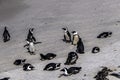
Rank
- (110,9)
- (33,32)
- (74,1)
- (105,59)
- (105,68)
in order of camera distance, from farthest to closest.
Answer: (74,1)
(110,9)
(33,32)
(105,59)
(105,68)

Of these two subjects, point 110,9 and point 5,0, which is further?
point 5,0

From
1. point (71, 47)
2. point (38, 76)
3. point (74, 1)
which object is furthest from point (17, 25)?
point (38, 76)

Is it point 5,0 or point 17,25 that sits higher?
point 5,0

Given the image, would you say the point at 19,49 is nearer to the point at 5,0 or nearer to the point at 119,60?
the point at 119,60

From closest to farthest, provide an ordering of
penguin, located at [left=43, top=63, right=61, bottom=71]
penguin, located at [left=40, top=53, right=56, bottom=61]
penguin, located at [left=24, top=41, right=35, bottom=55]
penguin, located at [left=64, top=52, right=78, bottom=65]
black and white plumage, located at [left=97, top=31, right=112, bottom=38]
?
1. penguin, located at [left=43, top=63, right=61, bottom=71]
2. penguin, located at [left=64, top=52, right=78, bottom=65]
3. penguin, located at [left=40, top=53, right=56, bottom=61]
4. penguin, located at [left=24, top=41, right=35, bottom=55]
5. black and white plumage, located at [left=97, top=31, right=112, bottom=38]

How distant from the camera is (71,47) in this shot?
871 inches

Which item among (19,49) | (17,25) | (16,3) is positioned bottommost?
(19,49)

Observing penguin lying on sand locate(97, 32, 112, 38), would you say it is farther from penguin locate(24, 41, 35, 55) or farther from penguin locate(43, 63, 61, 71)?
penguin locate(43, 63, 61, 71)

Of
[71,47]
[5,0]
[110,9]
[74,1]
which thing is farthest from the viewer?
[5,0]

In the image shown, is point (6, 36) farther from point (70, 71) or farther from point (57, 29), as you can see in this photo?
point (70, 71)

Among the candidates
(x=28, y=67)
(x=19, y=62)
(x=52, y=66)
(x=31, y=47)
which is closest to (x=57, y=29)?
(x=31, y=47)

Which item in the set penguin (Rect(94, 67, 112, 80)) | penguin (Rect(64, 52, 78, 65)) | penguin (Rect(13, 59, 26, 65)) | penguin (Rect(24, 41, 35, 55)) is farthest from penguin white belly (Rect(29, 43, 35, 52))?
penguin (Rect(94, 67, 112, 80))

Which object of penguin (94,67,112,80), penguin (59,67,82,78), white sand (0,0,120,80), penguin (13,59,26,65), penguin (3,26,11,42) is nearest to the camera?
penguin (94,67,112,80)

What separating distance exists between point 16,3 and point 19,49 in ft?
34.6
